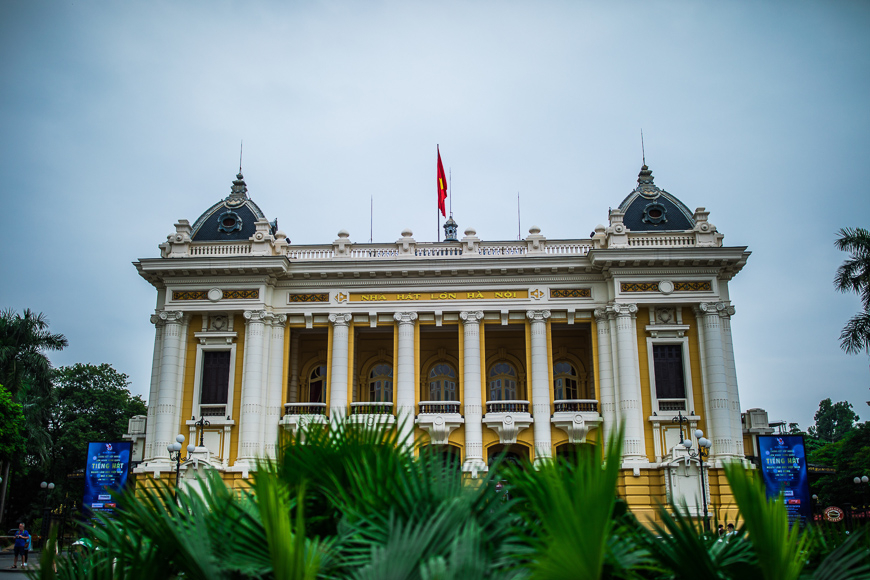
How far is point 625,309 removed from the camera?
3069 cm

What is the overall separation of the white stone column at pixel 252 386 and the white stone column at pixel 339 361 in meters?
2.85

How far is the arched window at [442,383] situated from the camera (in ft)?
114

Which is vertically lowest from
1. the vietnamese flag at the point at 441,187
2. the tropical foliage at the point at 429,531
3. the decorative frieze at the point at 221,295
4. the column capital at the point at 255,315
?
the tropical foliage at the point at 429,531

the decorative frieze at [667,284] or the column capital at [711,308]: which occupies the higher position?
the decorative frieze at [667,284]

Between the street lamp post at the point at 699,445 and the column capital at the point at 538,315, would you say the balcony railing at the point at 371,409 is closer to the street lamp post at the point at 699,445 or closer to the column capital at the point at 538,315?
the column capital at the point at 538,315

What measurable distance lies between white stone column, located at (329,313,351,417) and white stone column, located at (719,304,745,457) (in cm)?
1569

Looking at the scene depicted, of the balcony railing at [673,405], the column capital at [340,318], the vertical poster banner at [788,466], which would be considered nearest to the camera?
the vertical poster banner at [788,466]

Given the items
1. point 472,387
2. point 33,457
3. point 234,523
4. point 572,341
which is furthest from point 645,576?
point 33,457

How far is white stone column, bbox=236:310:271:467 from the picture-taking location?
98.3 feet

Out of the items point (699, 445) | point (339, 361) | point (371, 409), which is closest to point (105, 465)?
point (339, 361)

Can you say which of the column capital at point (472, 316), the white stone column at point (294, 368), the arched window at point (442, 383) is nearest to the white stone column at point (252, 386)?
the white stone column at point (294, 368)

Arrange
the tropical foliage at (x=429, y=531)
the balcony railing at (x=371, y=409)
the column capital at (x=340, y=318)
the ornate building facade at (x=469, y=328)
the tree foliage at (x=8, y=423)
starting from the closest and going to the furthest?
1. the tropical foliage at (x=429, y=531)
2. the balcony railing at (x=371, y=409)
3. the ornate building facade at (x=469, y=328)
4. the column capital at (x=340, y=318)
5. the tree foliage at (x=8, y=423)

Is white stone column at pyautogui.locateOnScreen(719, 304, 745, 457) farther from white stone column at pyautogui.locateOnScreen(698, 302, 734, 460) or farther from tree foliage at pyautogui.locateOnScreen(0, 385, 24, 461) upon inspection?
tree foliage at pyautogui.locateOnScreen(0, 385, 24, 461)

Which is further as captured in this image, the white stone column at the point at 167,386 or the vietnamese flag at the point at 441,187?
the vietnamese flag at the point at 441,187
